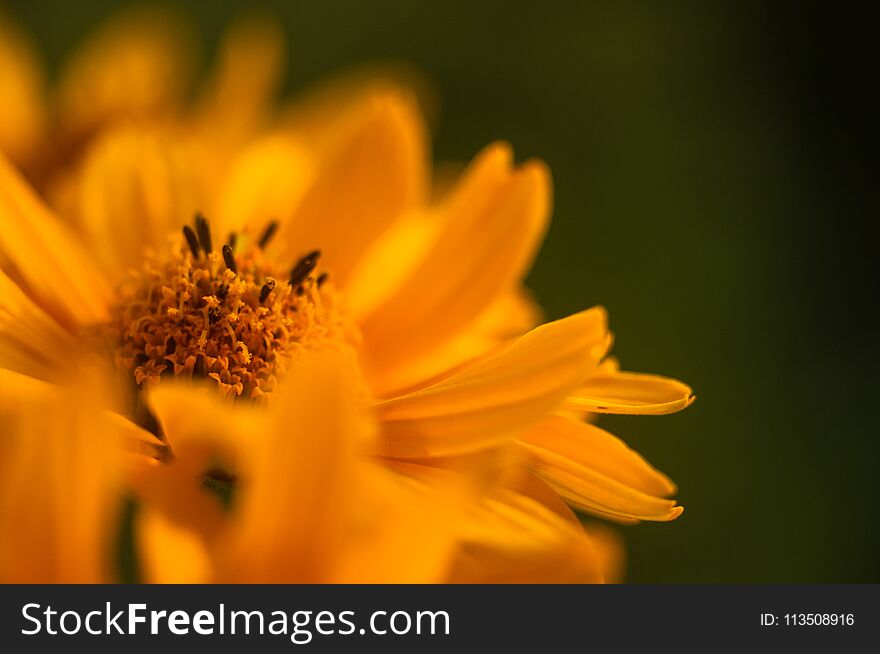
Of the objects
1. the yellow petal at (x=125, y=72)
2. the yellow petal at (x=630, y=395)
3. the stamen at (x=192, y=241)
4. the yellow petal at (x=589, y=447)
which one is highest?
the yellow petal at (x=125, y=72)

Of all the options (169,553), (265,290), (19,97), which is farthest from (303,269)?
(19,97)

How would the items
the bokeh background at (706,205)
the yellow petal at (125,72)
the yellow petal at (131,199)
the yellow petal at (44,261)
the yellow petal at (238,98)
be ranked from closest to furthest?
the yellow petal at (44,261)
the yellow petal at (131,199)
the yellow petal at (238,98)
the yellow petal at (125,72)
the bokeh background at (706,205)

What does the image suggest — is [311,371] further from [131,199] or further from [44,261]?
[131,199]

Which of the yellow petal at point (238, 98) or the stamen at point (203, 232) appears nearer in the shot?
the stamen at point (203, 232)

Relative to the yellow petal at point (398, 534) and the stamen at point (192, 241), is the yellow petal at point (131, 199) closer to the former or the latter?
the stamen at point (192, 241)

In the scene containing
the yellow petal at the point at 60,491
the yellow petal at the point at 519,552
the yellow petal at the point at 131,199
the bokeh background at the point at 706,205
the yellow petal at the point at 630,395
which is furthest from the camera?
the bokeh background at the point at 706,205

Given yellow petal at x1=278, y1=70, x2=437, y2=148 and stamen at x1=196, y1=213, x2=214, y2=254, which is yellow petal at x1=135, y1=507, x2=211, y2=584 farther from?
yellow petal at x1=278, y1=70, x2=437, y2=148

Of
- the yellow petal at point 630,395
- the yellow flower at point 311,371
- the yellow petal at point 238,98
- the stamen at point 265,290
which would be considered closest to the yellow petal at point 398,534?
the yellow flower at point 311,371
